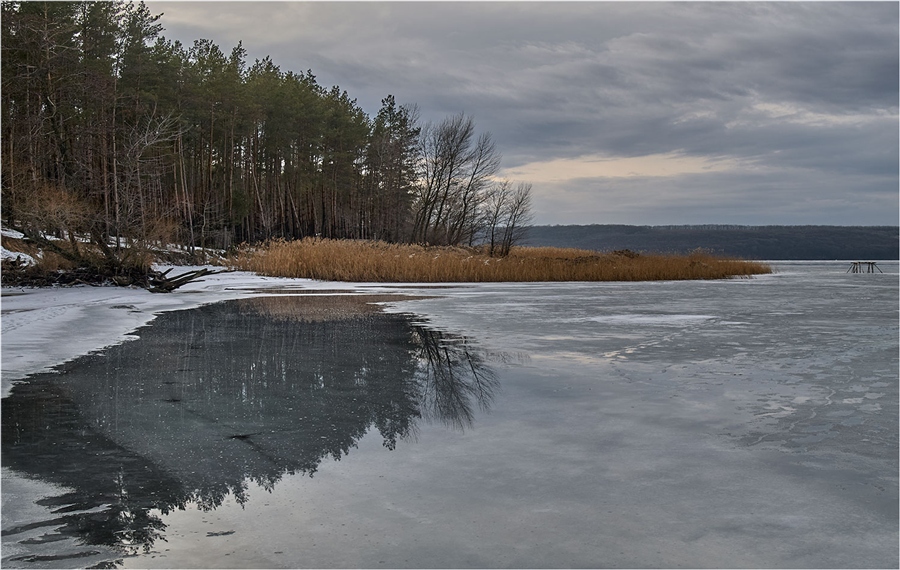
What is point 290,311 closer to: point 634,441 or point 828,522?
point 634,441

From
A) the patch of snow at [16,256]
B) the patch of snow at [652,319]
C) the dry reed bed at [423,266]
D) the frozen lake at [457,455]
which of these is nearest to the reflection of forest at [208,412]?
the frozen lake at [457,455]

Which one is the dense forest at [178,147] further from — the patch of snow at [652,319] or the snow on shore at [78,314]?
the patch of snow at [652,319]

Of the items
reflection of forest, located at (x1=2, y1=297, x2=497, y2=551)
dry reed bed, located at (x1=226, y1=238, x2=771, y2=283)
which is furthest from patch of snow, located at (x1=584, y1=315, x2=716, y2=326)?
dry reed bed, located at (x1=226, y1=238, x2=771, y2=283)

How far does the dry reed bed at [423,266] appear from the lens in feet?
69.1

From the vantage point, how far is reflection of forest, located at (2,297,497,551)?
3189 mm

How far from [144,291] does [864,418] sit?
14009 millimetres

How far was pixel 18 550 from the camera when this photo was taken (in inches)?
99.3

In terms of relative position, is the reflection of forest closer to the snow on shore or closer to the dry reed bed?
the snow on shore

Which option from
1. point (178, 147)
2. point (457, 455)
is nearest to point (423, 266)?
point (457, 455)

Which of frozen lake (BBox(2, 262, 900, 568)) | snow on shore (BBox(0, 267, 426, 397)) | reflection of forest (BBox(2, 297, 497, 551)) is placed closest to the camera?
frozen lake (BBox(2, 262, 900, 568))

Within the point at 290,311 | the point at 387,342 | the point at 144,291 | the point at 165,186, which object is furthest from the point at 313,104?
the point at 387,342

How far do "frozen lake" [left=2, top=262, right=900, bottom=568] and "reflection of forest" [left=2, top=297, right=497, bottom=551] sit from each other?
0.07 feet

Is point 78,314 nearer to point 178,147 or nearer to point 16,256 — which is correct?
point 16,256

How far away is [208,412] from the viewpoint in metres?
4.73
